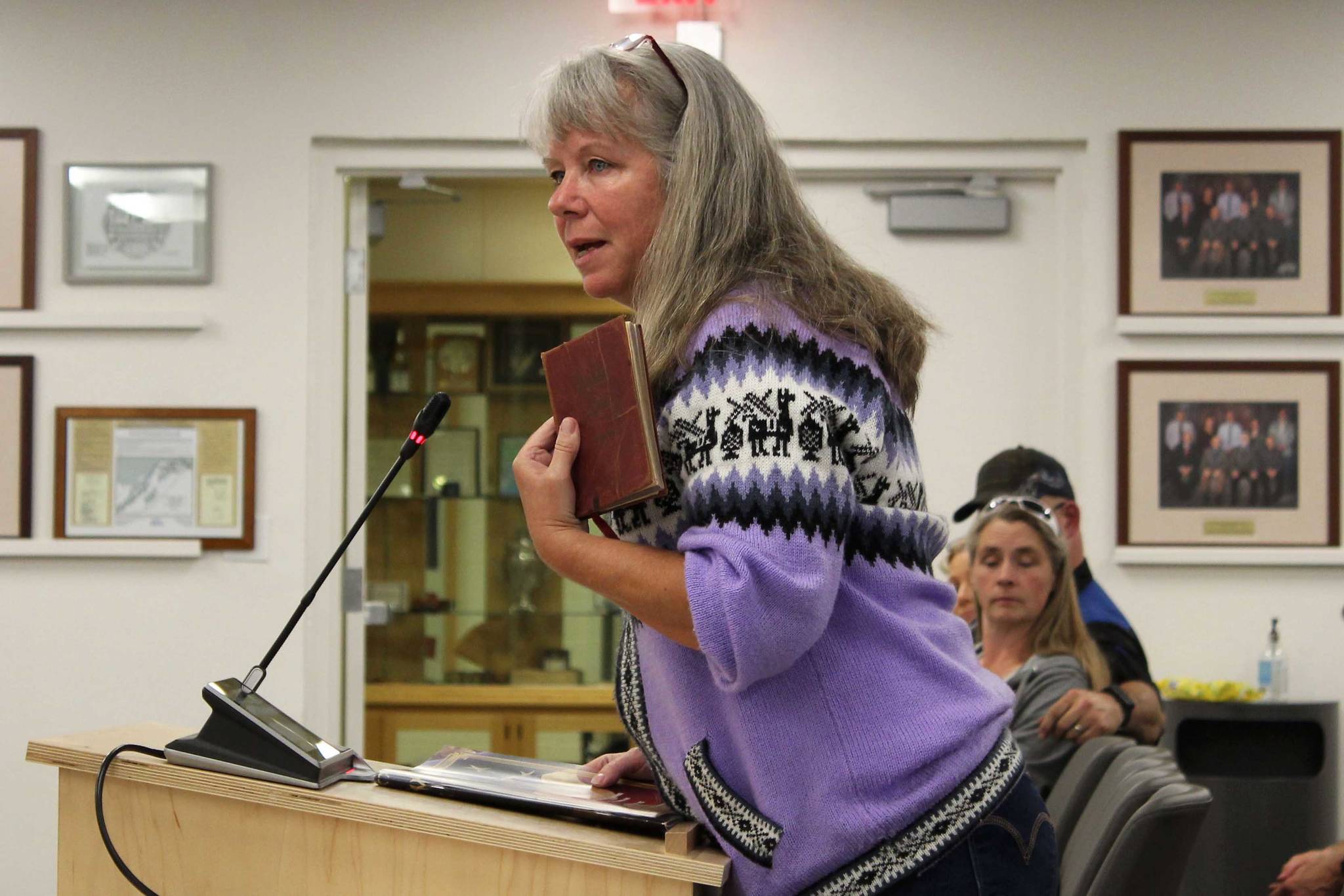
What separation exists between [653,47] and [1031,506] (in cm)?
162

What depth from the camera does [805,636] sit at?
0.93 metres

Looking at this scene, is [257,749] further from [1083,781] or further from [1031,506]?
[1031,506]

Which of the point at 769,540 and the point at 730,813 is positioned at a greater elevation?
the point at 769,540

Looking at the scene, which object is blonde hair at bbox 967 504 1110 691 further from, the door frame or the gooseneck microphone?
the gooseneck microphone

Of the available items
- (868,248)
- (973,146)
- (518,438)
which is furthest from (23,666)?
(973,146)

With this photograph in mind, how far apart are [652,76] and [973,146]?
241 centimetres

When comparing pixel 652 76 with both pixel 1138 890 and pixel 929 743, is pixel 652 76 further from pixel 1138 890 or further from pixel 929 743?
pixel 1138 890

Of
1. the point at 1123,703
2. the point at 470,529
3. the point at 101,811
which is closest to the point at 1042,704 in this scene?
the point at 1123,703

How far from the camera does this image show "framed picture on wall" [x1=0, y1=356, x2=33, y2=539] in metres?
3.28

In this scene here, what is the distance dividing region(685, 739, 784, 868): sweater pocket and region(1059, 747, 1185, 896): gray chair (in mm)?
770

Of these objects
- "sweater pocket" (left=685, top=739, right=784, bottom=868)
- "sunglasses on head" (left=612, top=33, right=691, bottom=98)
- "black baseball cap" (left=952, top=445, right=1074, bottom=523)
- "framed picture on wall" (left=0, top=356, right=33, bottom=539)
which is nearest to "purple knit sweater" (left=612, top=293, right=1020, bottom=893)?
"sweater pocket" (left=685, top=739, right=784, bottom=868)

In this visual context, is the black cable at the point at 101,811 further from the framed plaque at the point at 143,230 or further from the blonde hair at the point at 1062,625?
the framed plaque at the point at 143,230

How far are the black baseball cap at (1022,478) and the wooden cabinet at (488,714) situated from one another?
1740 millimetres

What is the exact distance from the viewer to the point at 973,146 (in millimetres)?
3338
